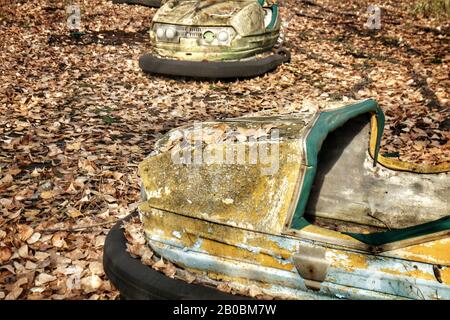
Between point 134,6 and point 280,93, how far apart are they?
6.73 metres

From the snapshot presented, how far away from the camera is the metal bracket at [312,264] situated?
2.34 metres

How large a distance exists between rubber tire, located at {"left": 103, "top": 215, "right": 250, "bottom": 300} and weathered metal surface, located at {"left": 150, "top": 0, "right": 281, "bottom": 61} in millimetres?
4213

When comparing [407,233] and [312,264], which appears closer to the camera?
[407,233]

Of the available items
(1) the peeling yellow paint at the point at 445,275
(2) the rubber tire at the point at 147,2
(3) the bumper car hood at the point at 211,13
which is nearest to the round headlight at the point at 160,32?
(3) the bumper car hood at the point at 211,13

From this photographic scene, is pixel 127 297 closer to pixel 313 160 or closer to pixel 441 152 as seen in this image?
pixel 313 160

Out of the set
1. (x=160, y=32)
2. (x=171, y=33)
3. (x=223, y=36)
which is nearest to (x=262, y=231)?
(x=223, y=36)

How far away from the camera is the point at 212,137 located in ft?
8.94

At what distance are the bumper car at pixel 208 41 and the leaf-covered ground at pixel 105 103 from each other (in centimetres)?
29

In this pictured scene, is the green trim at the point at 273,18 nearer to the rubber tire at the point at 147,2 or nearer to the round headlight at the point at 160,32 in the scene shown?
the round headlight at the point at 160,32

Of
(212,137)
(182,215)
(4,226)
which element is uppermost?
(212,137)

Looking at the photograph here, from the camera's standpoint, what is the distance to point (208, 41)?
21.2 ft

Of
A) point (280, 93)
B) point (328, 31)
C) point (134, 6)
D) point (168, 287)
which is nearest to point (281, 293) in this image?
point (168, 287)

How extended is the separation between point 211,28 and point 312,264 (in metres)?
4.71

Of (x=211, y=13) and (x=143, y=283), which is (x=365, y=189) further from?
(x=211, y=13)
